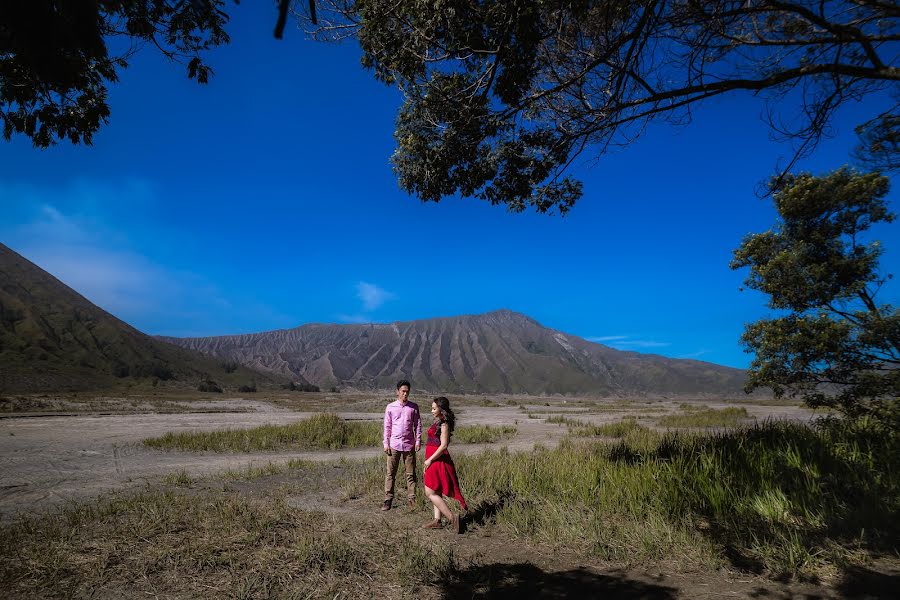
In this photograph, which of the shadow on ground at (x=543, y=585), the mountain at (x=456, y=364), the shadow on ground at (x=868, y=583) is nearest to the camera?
the shadow on ground at (x=868, y=583)

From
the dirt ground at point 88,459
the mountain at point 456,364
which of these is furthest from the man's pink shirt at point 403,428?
the mountain at point 456,364

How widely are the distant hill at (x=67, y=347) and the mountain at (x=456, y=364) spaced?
55.7 metres

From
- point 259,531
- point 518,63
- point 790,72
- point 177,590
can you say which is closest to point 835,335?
point 790,72

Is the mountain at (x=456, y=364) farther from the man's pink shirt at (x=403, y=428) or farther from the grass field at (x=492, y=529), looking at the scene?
the man's pink shirt at (x=403, y=428)

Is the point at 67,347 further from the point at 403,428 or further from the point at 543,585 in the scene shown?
the point at 543,585

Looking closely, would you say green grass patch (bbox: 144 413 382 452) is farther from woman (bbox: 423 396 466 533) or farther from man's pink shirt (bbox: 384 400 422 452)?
woman (bbox: 423 396 466 533)

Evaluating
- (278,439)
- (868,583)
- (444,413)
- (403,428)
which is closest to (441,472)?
(444,413)

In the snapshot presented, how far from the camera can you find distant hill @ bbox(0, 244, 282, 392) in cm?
5206

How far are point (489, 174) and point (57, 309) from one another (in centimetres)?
9586

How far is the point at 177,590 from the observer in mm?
4012

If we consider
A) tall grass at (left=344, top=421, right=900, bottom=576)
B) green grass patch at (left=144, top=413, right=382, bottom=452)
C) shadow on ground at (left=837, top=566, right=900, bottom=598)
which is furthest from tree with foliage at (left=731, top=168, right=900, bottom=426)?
green grass patch at (left=144, top=413, right=382, bottom=452)

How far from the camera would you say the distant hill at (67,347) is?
52062 millimetres

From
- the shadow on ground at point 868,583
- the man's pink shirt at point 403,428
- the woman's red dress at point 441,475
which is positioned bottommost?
the shadow on ground at point 868,583

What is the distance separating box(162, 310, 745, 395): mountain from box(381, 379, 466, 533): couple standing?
129383 millimetres
